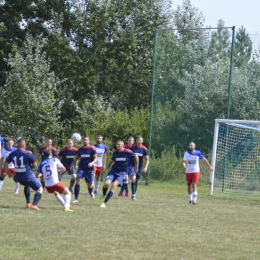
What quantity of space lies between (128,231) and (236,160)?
1245 cm

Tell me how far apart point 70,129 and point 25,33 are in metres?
6.97

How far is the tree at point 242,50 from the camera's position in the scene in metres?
31.8

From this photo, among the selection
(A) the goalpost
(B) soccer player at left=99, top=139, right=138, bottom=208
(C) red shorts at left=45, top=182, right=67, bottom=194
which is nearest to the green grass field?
(C) red shorts at left=45, top=182, right=67, bottom=194

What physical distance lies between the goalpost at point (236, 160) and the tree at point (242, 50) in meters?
7.28

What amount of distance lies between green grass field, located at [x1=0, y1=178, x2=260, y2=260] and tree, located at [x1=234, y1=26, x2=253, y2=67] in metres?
13.9

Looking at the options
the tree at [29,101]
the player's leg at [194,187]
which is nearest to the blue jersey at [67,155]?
the player's leg at [194,187]

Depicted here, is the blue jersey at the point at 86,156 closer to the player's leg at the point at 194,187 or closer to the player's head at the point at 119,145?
the player's head at the point at 119,145

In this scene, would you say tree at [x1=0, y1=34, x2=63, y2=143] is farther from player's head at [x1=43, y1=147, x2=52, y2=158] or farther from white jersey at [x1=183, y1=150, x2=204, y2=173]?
player's head at [x1=43, y1=147, x2=52, y2=158]

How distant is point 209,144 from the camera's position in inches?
1109

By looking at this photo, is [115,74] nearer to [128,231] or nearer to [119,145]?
[119,145]

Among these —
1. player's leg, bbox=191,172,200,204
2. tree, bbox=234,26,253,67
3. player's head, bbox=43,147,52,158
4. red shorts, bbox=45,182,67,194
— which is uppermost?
tree, bbox=234,26,253,67

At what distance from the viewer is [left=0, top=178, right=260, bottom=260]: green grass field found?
1024 cm

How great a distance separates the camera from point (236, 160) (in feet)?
Result: 79.9

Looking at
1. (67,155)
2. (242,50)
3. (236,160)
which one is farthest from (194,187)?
(242,50)
